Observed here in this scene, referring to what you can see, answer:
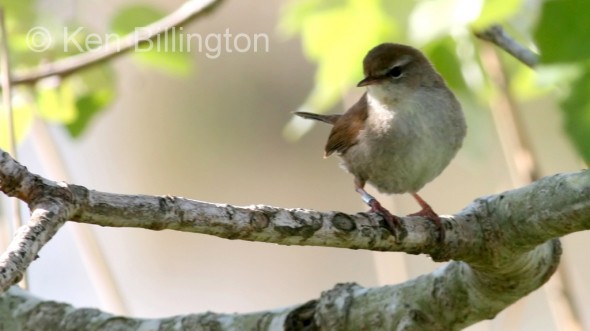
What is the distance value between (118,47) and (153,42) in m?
0.13

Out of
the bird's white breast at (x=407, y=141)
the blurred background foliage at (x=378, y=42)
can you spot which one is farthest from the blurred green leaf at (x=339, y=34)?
the bird's white breast at (x=407, y=141)

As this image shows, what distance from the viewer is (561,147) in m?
5.71

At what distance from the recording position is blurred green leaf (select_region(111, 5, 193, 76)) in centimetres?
297

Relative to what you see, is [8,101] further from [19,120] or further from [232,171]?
[232,171]

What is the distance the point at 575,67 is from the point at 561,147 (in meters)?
4.25

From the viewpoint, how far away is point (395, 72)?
315 cm

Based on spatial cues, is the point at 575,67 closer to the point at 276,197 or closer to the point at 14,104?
the point at 14,104

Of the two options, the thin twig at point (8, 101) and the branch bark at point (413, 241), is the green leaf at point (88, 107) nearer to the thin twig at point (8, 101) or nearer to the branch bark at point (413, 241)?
the thin twig at point (8, 101)

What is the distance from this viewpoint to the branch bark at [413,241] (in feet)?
5.37

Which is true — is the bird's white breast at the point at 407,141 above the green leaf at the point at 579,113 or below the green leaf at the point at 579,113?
below

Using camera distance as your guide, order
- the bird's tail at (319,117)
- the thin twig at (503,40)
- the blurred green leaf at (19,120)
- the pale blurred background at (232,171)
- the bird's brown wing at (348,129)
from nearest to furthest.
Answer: the thin twig at (503,40), the blurred green leaf at (19,120), the bird's brown wing at (348,129), the bird's tail at (319,117), the pale blurred background at (232,171)

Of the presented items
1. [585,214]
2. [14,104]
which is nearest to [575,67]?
[585,214]

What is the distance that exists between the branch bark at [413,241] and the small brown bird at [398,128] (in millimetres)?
535

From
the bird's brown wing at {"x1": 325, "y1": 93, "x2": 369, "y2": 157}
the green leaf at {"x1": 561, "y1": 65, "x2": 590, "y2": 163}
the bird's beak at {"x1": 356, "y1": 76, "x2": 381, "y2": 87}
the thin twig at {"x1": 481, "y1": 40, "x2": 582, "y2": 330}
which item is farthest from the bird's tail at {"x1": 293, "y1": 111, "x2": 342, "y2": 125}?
the green leaf at {"x1": 561, "y1": 65, "x2": 590, "y2": 163}
